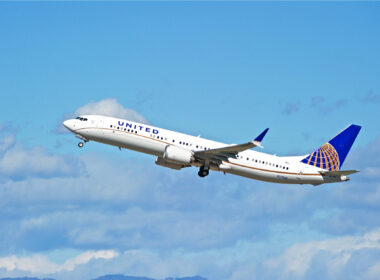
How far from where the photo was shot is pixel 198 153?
77.2 meters

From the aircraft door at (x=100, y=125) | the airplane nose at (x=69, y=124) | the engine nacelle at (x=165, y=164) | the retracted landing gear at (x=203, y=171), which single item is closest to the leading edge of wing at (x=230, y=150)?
the retracted landing gear at (x=203, y=171)

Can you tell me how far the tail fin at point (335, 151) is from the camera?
84.6m

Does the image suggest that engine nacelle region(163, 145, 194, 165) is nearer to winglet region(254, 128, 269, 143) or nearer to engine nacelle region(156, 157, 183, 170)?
engine nacelle region(156, 157, 183, 170)

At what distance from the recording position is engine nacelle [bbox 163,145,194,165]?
7581cm

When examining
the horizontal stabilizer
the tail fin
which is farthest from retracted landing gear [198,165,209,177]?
the horizontal stabilizer

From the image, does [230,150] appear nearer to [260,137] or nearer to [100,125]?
[260,137]

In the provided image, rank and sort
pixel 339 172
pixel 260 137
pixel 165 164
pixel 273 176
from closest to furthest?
pixel 260 137 < pixel 339 172 < pixel 273 176 < pixel 165 164

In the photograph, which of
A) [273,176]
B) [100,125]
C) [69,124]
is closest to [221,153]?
[273,176]

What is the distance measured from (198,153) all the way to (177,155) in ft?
8.84

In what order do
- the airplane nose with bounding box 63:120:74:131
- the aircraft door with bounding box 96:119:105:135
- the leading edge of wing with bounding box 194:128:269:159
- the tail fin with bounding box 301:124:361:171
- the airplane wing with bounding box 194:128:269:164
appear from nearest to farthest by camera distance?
1. the leading edge of wing with bounding box 194:128:269:159
2. the airplane wing with bounding box 194:128:269:164
3. the aircraft door with bounding box 96:119:105:135
4. the airplane nose with bounding box 63:120:74:131
5. the tail fin with bounding box 301:124:361:171

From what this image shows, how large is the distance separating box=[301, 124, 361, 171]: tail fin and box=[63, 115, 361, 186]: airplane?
109 cm

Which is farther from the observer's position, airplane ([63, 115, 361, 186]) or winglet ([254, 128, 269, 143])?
airplane ([63, 115, 361, 186])

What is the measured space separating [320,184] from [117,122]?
25516mm

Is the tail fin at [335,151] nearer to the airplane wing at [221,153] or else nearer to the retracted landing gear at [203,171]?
the airplane wing at [221,153]
